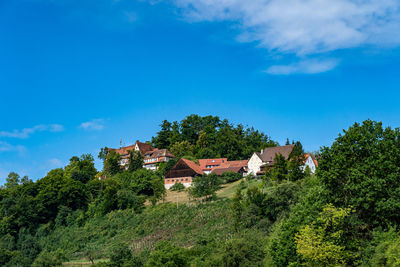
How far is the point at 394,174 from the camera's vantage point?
2348 cm

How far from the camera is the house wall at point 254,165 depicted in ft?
233

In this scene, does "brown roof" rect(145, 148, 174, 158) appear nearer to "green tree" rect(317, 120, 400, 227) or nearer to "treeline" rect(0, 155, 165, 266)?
"treeline" rect(0, 155, 165, 266)

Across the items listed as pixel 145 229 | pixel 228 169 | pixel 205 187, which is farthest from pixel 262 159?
pixel 145 229

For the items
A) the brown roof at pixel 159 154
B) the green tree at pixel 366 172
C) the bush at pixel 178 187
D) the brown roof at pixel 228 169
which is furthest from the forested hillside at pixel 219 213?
the brown roof at pixel 228 169

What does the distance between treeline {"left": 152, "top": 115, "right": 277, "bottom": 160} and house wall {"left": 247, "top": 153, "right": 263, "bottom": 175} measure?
930 cm

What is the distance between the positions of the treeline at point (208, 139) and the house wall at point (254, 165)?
30.5 feet

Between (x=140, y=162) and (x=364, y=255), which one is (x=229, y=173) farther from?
(x=364, y=255)

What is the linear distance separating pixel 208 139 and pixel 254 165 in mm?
24606

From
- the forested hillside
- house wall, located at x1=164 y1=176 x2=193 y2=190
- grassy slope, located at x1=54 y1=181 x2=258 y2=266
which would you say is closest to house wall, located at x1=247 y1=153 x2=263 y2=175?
the forested hillside

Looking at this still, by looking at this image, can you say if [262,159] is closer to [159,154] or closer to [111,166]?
[159,154]

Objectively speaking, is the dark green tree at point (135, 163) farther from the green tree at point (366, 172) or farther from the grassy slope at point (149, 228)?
the green tree at point (366, 172)

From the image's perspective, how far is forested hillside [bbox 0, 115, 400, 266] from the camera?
2419 cm

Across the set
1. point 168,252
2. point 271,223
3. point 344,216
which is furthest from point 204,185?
point 344,216

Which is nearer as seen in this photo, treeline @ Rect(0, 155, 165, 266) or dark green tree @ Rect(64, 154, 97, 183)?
treeline @ Rect(0, 155, 165, 266)
